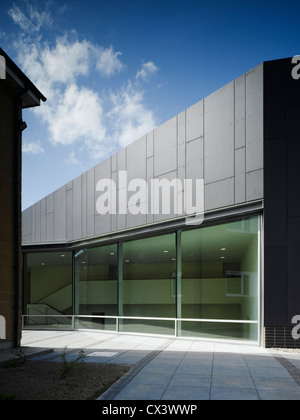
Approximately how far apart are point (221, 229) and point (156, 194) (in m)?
2.72

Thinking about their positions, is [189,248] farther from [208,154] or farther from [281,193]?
[281,193]

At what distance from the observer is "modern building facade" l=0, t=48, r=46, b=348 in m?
10.7

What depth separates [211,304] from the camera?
41.7ft

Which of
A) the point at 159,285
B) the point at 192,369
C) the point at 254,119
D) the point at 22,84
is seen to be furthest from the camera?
the point at 159,285

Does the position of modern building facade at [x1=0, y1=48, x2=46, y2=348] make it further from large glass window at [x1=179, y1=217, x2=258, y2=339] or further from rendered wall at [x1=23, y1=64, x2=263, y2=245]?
large glass window at [x1=179, y1=217, x2=258, y2=339]

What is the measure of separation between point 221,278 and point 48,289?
10.4 meters

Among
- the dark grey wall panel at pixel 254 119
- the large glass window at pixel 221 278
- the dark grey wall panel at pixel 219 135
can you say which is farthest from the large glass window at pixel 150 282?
the dark grey wall panel at pixel 254 119

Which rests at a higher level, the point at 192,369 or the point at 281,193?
the point at 281,193

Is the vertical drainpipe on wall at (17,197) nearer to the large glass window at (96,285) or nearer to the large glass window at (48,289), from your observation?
the large glass window at (96,285)

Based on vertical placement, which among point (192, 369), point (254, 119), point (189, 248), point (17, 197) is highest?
point (254, 119)

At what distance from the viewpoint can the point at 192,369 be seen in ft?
27.5

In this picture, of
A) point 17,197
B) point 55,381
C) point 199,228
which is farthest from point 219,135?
point 55,381
